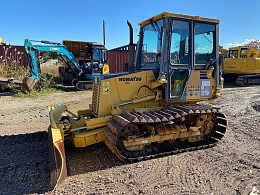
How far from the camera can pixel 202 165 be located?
4.04 m

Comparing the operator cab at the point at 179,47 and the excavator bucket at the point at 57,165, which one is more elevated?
the operator cab at the point at 179,47

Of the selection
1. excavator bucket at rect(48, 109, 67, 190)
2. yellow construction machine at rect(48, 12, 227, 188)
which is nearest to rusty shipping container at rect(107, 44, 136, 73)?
yellow construction machine at rect(48, 12, 227, 188)

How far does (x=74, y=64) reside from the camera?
1388 centimetres

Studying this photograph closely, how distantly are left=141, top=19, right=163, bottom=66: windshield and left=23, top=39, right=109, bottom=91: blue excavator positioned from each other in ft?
26.0

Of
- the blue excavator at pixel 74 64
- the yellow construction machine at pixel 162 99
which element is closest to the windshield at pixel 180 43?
the yellow construction machine at pixel 162 99

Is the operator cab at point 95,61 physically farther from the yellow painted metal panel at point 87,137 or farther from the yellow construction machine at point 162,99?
the yellow painted metal panel at point 87,137

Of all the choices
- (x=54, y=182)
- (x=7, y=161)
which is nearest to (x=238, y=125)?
(x=54, y=182)

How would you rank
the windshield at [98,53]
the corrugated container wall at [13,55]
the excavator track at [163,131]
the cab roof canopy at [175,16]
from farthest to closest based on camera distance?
the corrugated container wall at [13,55], the windshield at [98,53], the cab roof canopy at [175,16], the excavator track at [163,131]

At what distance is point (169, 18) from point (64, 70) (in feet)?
38.3

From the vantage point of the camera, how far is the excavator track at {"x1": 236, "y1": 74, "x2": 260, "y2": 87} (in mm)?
16047

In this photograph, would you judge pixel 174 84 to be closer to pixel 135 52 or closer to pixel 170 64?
pixel 170 64

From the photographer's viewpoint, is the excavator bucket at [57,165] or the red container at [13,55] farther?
the red container at [13,55]

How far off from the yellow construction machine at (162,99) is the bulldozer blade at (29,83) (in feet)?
22.7

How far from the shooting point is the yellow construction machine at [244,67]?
16344mm
